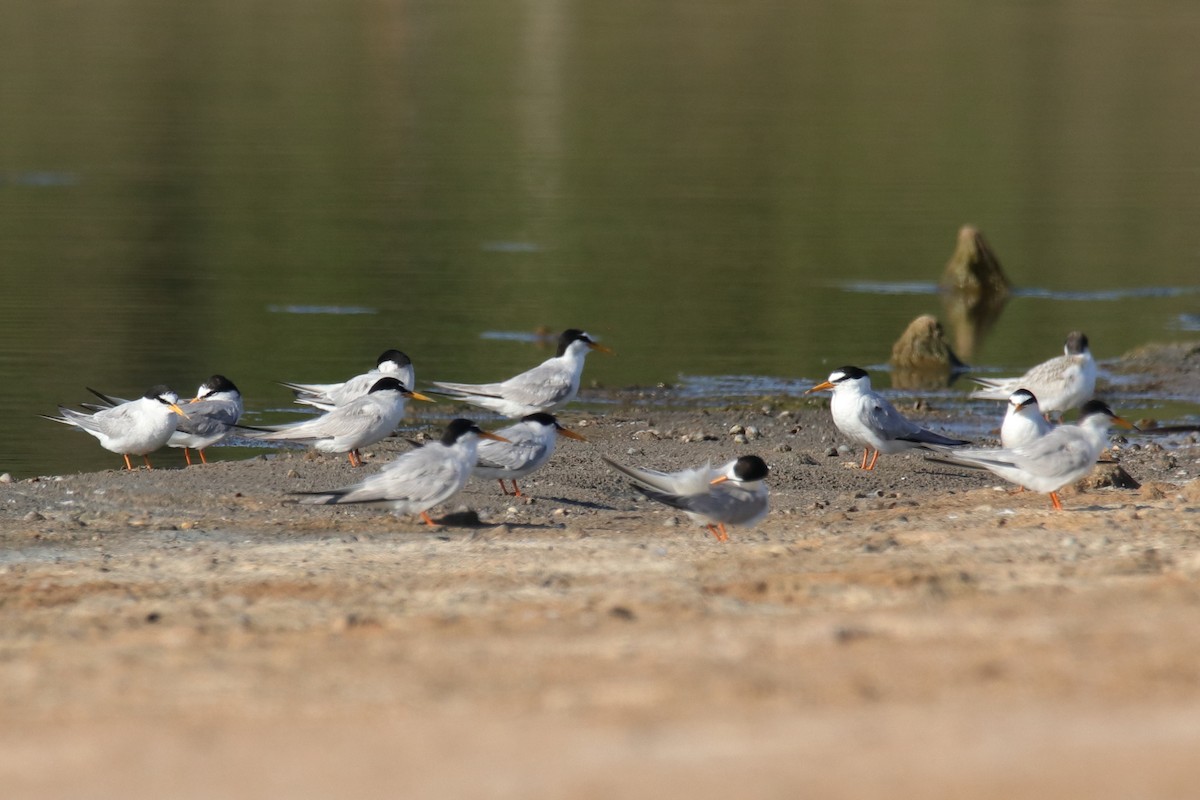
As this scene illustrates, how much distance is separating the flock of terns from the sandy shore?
9.6 inches

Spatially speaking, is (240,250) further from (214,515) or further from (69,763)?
(69,763)

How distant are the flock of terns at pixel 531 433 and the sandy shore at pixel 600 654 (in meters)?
0.24

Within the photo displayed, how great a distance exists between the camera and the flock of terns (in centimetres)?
877

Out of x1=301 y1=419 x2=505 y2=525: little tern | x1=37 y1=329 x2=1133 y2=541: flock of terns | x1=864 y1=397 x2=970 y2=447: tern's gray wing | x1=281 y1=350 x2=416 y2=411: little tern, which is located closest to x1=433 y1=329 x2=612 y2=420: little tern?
x1=37 y1=329 x2=1133 y2=541: flock of terns

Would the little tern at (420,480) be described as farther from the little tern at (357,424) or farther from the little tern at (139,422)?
the little tern at (139,422)

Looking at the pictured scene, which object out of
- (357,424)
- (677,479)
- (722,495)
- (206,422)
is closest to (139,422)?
(206,422)

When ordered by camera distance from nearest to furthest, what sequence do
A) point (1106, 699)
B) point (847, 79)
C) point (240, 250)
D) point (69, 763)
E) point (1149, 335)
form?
point (69, 763) < point (1106, 699) < point (1149, 335) < point (240, 250) < point (847, 79)

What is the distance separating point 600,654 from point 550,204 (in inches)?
863

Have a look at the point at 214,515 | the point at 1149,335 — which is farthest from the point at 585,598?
the point at 1149,335

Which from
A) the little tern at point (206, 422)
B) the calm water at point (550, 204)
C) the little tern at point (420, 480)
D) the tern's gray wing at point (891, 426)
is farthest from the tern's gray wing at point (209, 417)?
the tern's gray wing at point (891, 426)

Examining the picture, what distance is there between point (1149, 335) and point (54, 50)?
136ft

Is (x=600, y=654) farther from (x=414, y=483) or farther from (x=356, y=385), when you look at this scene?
(x=356, y=385)

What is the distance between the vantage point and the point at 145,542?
8.29 meters

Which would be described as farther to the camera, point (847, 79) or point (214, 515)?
point (847, 79)
